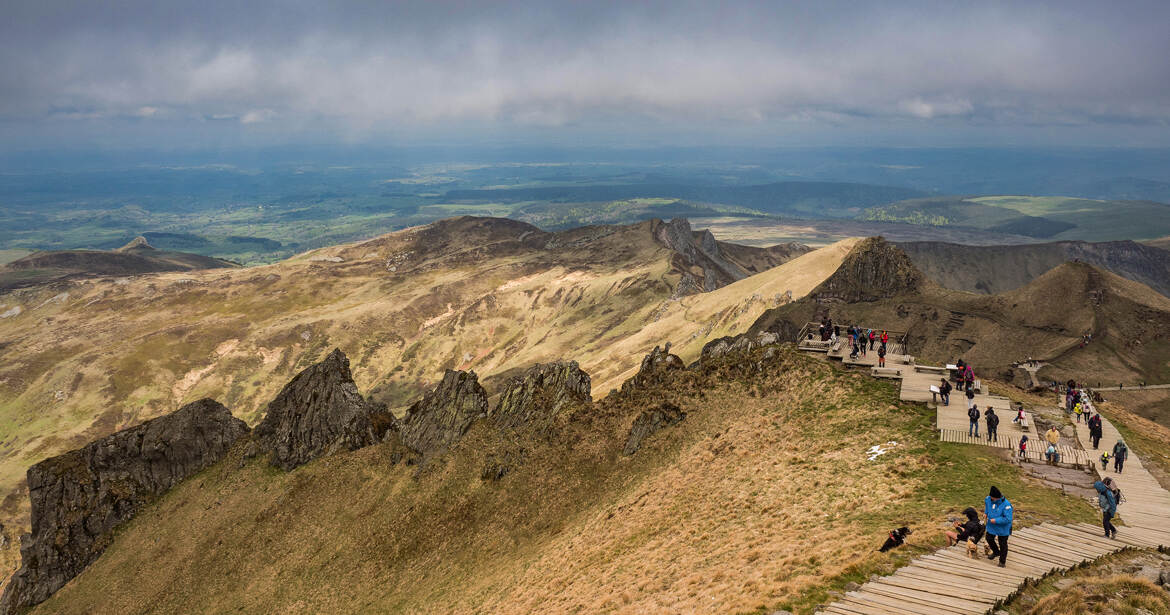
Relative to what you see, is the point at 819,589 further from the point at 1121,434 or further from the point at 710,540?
the point at 1121,434

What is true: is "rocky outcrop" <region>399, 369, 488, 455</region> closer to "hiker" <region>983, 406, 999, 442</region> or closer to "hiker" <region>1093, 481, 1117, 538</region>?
"hiker" <region>983, 406, 999, 442</region>

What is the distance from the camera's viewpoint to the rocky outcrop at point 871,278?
480 feet

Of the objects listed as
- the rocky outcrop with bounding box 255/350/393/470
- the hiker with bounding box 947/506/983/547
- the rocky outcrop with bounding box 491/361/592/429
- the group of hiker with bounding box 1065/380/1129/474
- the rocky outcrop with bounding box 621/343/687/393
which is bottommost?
the rocky outcrop with bounding box 255/350/393/470

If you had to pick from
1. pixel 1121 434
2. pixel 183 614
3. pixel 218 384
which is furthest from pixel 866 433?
pixel 218 384

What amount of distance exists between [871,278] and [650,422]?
121 m

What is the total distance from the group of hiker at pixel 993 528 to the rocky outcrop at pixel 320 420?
58.9m

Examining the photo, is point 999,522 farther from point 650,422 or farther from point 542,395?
point 542,395

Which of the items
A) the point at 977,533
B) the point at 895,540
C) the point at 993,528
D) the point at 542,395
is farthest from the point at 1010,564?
the point at 542,395

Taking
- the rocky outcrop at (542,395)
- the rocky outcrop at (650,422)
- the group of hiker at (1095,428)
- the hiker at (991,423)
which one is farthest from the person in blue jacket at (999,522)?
the rocky outcrop at (542,395)

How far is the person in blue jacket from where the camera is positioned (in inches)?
804

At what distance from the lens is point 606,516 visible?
133ft

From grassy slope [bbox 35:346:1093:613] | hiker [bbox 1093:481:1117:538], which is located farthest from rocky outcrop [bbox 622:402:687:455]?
hiker [bbox 1093:481:1117:538]

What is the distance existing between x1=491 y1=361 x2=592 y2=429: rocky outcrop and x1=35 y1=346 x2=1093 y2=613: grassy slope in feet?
8.31

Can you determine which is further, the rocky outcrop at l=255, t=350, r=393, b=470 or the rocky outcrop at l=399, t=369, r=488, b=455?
the rocky outcrop at l=255, t=350, r=393, b=470
